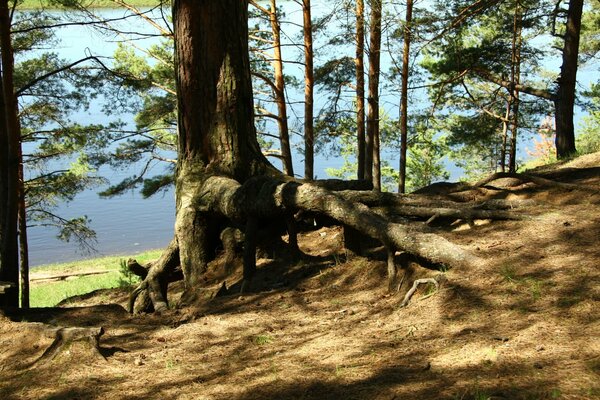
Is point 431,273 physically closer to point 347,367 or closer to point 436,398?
point 347,367

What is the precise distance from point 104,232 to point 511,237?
3113 centimetres

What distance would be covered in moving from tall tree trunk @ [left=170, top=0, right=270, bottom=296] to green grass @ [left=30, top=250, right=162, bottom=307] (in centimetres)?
425

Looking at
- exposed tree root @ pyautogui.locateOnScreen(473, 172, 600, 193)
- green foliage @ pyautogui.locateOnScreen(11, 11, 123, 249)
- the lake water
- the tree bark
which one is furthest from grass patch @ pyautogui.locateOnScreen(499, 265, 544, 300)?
the lake water

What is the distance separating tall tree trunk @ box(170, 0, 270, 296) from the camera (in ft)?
23.9

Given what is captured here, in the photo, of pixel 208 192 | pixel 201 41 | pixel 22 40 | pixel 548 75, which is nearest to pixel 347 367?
pixel 208 192

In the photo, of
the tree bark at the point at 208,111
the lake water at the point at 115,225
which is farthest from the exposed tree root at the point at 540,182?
the lake water at the point at 115,225

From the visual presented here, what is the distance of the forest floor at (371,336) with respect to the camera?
10.7ft

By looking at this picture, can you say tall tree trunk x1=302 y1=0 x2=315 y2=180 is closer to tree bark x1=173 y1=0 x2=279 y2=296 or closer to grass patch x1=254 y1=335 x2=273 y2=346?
tree bark x1=173 y1=0 x2=279 y2=296

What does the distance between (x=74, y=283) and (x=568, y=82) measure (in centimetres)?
1574

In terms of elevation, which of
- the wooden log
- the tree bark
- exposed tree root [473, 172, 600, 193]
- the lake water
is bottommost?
the wooden log

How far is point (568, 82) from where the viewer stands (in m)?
14.6

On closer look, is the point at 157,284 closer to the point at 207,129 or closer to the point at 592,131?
the point at 207,129

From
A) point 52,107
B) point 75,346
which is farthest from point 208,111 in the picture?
point 52,107

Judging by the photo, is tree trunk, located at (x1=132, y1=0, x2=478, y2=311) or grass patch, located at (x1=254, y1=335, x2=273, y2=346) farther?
tree trunk, located at (x1=132, y1=0, x2=478, y2=311)
